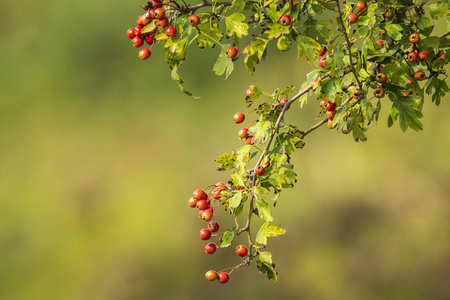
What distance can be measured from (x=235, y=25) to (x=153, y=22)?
0.20 meters

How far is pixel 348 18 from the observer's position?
1547mm

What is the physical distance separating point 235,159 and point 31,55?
2.31 metres

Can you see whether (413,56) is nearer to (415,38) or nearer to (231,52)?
(415,38)

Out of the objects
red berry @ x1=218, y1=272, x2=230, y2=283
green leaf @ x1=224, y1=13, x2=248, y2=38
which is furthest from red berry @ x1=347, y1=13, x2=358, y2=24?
red berry @ x1=218, y1=272, x2=230, y2=283

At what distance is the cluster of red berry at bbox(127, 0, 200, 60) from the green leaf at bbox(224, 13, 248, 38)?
76mm

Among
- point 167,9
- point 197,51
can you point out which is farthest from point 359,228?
point 167,9

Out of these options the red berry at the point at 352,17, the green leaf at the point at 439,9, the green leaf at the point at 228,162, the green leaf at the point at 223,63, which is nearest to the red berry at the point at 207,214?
the green leaf at the point at 228,162

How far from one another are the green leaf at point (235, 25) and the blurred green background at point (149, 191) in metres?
1.74

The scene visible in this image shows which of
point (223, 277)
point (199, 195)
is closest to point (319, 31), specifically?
point (199, 195)

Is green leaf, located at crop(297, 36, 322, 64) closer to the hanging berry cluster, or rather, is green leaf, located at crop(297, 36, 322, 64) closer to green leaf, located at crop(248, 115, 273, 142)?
the hanging berry cluster

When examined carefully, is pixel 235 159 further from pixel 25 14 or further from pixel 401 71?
pixel 25 14

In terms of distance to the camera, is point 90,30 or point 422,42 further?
point 90,30

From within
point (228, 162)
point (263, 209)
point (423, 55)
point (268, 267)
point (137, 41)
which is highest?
point (137, 41)

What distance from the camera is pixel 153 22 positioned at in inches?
58.1
